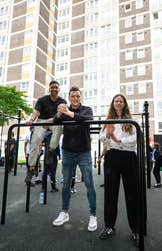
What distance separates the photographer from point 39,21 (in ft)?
82.6

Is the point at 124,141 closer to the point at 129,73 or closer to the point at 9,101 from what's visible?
the point at 9,101

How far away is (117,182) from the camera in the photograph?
6.31 ft

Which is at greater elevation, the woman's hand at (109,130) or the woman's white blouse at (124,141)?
the woman's hand at (109,130)

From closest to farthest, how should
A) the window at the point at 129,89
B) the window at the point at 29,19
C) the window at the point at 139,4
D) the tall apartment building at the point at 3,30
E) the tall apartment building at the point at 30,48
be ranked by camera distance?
the window at the point at 129,89 → the tall apartment building at the point at 30,48 → the window at the point at 139,4 → the window at the point at 29,19 → the tall apartment building at the point at 3,30

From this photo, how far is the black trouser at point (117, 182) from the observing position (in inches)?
73.3

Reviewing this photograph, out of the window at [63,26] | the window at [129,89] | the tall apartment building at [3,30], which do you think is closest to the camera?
the window at [129,89]

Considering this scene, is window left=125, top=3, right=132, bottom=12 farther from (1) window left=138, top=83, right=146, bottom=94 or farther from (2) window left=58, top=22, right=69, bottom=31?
(1) window left=138, top=83, right=146, bottom=94

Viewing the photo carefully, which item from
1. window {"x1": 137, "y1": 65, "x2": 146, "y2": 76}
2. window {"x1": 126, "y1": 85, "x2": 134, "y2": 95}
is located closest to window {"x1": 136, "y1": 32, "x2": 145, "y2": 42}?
window {"x1": 137, "y1": 65, "x2": 146, "y2": 76}

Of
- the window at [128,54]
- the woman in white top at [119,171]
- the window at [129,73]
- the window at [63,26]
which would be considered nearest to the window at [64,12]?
the window at [63,26]

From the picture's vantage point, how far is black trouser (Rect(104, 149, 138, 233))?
186 cm

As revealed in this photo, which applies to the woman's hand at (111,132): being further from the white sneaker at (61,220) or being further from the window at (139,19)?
the window at (139,19)

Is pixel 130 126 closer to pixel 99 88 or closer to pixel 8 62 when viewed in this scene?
pixel 99 88

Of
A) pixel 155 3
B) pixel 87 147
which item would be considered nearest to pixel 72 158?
pixel 87 147

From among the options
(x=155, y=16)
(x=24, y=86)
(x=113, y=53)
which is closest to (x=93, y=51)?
(x=113, y=53)
